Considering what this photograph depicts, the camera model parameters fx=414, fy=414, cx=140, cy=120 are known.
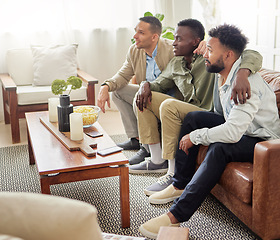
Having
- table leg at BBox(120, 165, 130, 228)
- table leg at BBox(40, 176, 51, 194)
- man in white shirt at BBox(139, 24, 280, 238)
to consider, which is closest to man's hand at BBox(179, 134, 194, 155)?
man in white shirt at BBox(139, 24, 280, 238)

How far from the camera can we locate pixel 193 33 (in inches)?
108

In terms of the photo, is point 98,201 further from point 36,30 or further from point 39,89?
point 36,30

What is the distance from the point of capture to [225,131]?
78.7 inches

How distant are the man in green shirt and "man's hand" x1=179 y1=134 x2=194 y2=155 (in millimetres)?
224

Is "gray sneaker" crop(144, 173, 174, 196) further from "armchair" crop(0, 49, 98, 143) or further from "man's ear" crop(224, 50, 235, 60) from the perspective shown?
"armchair" crop(0, 49, 98, 143)

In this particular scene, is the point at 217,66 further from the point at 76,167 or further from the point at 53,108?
the point at 53,108

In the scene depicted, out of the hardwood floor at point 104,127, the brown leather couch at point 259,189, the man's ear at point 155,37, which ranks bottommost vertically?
the hardwood floor at point 104,127

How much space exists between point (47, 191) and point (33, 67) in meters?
2.37

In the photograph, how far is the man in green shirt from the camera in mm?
2465

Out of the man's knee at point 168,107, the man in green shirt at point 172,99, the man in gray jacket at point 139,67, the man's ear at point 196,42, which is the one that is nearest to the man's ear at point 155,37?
the man in gray jacket at point 139,67

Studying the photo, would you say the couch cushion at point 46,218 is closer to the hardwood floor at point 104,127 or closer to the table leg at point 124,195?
the table leg at point 124,195

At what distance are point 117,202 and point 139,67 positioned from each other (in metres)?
1.19

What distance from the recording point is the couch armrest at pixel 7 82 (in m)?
3.52

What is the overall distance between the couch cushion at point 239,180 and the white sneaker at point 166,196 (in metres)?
0.35
